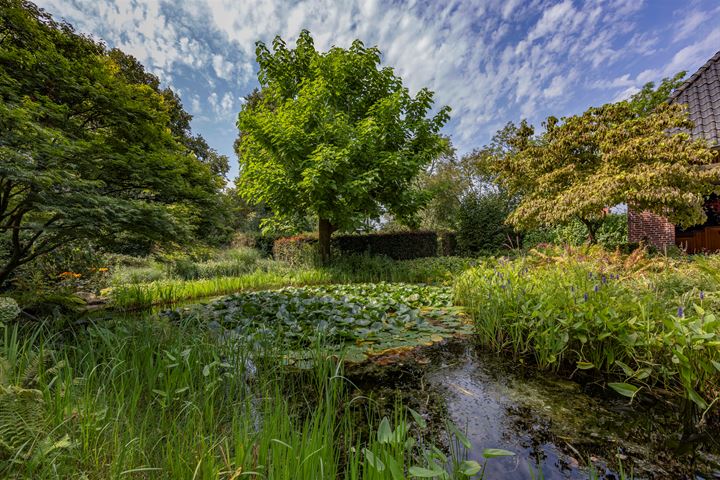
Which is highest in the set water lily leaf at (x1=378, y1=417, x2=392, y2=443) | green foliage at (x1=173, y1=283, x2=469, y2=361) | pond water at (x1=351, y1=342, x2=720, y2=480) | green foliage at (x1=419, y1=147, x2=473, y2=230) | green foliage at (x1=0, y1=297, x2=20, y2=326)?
green foliage at (x1=419, y1=147, x2=473, y2=230)

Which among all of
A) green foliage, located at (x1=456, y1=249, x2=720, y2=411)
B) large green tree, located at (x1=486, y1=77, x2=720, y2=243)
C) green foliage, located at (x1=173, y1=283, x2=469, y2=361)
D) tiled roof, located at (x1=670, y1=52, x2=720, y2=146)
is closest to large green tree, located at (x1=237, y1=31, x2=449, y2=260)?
large green tree, located at (x1=486, y1=77, x2=720, y2=243)

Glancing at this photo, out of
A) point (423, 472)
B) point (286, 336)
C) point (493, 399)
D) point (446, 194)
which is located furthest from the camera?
A: point (446, 194)

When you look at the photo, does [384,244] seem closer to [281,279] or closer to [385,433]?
[281,279]

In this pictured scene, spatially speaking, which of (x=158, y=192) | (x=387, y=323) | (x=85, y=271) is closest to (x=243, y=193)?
(x=85, y=271)

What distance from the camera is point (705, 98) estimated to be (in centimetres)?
791

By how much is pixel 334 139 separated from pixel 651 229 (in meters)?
10.4

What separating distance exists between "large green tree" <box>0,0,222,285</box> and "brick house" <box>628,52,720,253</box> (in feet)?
33.4

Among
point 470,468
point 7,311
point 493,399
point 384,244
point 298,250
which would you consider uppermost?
point 384,244

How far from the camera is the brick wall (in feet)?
29.7

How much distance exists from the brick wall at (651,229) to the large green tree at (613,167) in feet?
7.65

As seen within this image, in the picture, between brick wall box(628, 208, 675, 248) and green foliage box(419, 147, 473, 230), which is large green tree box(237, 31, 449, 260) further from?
green foliage box(419, 147, 473, 230)

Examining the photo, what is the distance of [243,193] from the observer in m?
Result: 8.38

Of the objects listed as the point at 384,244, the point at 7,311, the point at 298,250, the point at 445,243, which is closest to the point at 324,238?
the point at 298,250

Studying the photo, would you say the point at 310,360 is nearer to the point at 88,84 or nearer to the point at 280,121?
the point at 88,84
